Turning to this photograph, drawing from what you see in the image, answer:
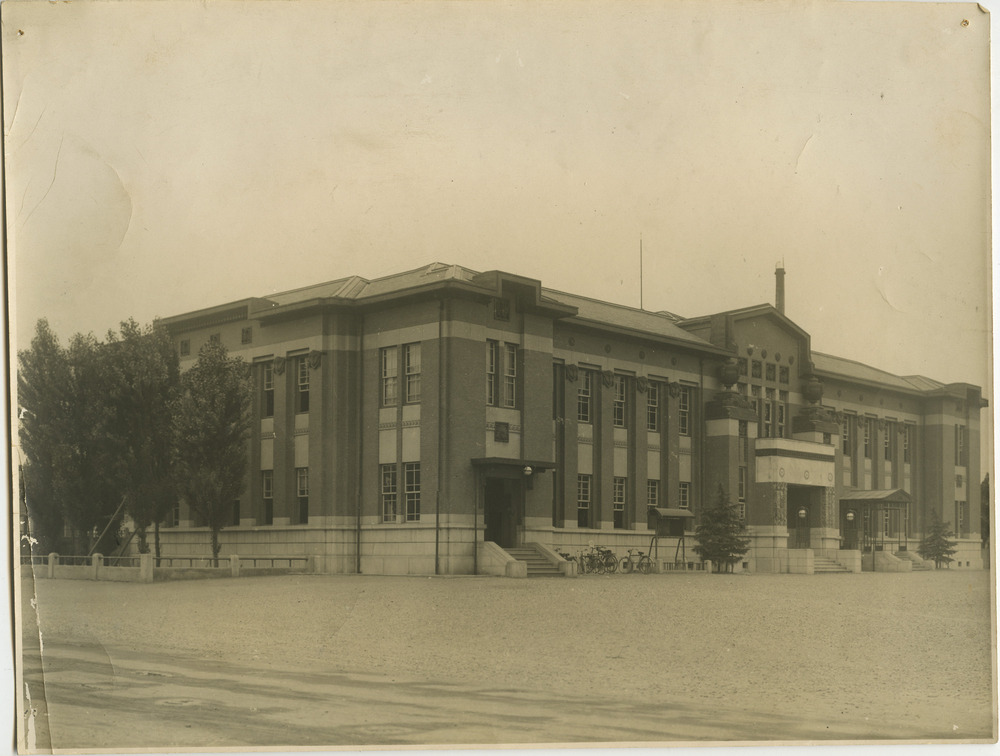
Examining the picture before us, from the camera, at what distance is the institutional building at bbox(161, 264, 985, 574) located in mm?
14547

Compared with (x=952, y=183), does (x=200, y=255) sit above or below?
below

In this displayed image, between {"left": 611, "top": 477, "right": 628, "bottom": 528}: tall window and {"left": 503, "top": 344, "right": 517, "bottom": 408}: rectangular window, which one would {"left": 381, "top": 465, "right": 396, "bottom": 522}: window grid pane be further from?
{"left": 611, "top": 477, "right": 628, "bottom": 528}: tall window

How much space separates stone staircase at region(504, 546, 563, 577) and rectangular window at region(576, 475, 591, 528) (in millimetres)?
824

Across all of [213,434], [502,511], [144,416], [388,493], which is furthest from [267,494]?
[502,511]

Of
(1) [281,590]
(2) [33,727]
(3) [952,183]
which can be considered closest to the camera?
(2) [33,727]

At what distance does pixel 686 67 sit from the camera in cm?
1219

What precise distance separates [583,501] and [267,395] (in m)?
5.40

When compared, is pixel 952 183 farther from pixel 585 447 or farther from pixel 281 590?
pixel 281 590

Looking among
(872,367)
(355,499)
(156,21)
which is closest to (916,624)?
(872,367)

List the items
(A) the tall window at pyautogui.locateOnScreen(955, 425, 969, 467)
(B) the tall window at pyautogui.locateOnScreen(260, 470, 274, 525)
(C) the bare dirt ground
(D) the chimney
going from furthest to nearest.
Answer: (B) the tall window at pyautogui.locateOnScreen(260, 470, 274, 525)
(A) the tall window at pyautogui.locateOnScreen(955, 425, 969, 467)
(D) the chimney
(C) the bare dirt ground

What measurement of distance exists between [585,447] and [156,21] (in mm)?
9021

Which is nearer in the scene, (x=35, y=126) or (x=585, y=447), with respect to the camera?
(x=35, y=126)

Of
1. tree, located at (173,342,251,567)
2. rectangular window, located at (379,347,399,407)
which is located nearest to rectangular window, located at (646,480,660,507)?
rectangular window, located at (379,347,399,407)

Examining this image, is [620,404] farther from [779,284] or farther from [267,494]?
[267,494]
